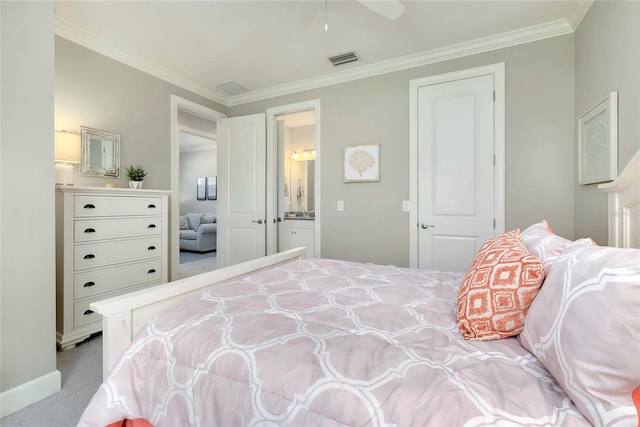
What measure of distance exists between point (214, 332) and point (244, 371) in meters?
0.20

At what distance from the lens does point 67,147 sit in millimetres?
2348

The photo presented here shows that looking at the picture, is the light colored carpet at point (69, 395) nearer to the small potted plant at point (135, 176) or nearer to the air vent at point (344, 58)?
the small potted plant at point (135, 176)

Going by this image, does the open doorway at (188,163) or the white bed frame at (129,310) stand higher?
the open doorway at (188,163)

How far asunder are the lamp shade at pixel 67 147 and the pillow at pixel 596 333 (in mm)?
3083

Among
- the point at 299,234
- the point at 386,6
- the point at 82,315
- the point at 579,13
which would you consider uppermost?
the point at 579,13

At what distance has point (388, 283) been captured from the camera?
1.55m

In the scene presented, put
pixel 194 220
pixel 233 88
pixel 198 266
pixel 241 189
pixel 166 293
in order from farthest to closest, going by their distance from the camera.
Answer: pixel 194 220, pixel 198 266, pixel 241 189, pixel 233 88, pixel 166 293

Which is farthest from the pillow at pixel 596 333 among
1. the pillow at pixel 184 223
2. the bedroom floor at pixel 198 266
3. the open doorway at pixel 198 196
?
the pillow at pixel 184 223

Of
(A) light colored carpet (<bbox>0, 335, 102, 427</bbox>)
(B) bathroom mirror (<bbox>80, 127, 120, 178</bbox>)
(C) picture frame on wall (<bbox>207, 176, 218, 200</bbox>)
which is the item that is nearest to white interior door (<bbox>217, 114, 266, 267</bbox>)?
(B) bathroom mirror (<bbox>80, 127, 120, 178</bbox>)

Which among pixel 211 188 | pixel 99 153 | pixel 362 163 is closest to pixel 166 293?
pixel 99 153

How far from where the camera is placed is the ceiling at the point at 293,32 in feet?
7.23

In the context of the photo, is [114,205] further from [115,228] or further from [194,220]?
[194,220]

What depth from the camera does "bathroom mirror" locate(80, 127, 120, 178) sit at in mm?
2623

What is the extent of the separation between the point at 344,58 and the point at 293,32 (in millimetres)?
638
